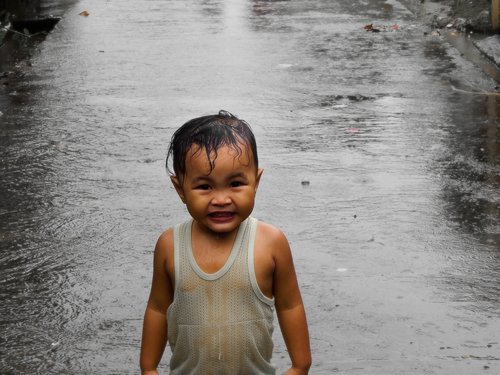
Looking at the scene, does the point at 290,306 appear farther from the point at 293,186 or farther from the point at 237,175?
the point at 293,186

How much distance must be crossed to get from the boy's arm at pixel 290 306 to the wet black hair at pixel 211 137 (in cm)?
26

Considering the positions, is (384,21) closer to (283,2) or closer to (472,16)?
(472,16)

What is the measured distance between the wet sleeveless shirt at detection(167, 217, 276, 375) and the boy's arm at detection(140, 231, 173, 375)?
81mm

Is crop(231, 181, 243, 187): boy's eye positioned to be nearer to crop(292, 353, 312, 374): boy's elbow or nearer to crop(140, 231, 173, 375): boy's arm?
crop(140, 231, 173, 375): boy's arm

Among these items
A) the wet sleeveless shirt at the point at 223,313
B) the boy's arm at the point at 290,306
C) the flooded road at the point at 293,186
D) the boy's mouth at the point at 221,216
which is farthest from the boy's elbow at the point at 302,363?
the flooded road at the point at 293,186

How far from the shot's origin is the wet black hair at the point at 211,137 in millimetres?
2781

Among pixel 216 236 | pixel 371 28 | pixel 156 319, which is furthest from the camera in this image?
pixel 371 28

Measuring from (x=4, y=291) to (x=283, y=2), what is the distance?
10.7 metres

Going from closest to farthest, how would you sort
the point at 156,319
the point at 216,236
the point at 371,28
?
the point at 216,236 < the point at 156,319 < the point at 371,28

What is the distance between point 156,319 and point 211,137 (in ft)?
1.81

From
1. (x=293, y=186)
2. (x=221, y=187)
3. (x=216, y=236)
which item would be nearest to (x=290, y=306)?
(x=216, y=236)

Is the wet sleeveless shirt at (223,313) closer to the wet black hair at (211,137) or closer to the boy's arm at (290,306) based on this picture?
→ the boy's arm at (290,306)

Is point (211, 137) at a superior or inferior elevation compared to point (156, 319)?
superior

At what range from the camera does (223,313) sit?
2816 mm
